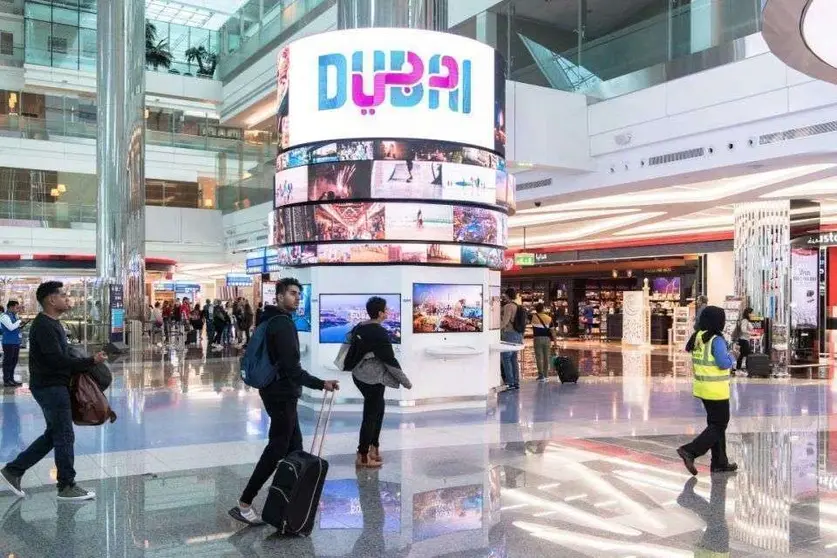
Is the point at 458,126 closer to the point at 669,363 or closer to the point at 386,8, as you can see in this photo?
the point at 386,8

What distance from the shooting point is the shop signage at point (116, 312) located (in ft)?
64.7

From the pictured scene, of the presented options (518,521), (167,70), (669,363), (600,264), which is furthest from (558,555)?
(167,70)

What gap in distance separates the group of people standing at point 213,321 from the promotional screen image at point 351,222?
433 inches

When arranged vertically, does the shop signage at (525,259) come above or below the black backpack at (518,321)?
above

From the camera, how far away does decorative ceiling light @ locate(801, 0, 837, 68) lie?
510 cm

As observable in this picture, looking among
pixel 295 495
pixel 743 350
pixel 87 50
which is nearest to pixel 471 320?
pixel 295 495

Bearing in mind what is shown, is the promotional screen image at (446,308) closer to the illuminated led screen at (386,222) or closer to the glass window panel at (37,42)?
the illuminated led screen at (386,222)

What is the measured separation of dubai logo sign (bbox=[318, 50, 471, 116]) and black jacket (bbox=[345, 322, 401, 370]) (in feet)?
13.3

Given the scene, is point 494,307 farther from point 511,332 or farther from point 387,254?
point 387,254

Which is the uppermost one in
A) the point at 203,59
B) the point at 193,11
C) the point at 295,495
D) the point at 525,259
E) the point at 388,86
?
the point at 193,11

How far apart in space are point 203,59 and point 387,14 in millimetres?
22283

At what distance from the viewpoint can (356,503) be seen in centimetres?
541

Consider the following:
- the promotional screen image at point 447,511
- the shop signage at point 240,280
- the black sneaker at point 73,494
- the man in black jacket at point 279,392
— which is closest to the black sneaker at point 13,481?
the black sneaker at point 73,494

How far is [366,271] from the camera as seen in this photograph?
9.91 metres
